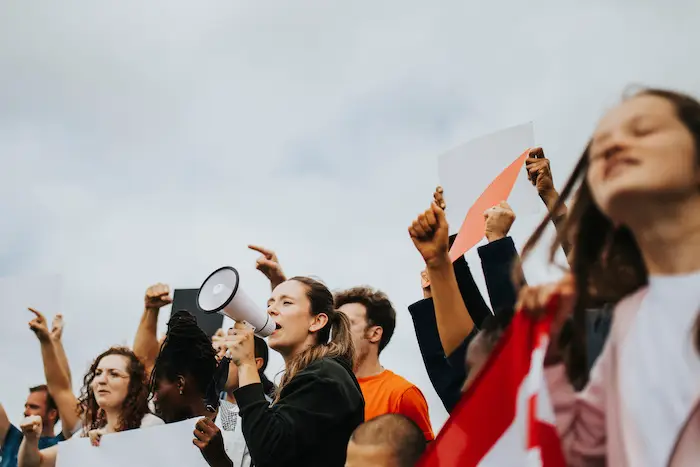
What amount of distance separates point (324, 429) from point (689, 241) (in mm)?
1834

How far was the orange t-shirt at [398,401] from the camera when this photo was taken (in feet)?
12.5

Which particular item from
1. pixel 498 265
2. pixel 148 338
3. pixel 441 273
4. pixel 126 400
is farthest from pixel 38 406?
pixel 498 265

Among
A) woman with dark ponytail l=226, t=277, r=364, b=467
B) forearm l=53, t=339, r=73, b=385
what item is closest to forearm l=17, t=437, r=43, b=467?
forearm l=53, t=339, r=73, b=385

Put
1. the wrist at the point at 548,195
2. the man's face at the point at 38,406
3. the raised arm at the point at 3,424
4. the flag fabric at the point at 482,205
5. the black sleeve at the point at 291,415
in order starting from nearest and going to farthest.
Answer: the flag fabric at the point at 482,205, the black sleeve at the point at 291,415, the wrist at the point at 548,195, the raised arm at the point at 3,424, the man's face at the point at 38,406

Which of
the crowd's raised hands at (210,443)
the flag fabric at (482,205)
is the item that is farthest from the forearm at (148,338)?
the flag fabric at (482,205)

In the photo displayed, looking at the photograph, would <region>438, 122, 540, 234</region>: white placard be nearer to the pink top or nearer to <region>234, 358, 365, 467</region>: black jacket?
<region>234, 358, 365, 467</region>: black jacket

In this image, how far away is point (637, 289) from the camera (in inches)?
68.5

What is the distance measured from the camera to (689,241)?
1625 mm

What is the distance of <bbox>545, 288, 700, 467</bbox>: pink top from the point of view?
1.60 metres

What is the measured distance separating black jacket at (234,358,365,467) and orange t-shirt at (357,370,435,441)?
23.1 inches

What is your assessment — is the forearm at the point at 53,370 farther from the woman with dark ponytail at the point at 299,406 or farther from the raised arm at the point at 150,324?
the woman with dark ponytail at the point at 299,406

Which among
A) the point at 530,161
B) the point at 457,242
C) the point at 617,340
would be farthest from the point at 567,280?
the point at 530,161

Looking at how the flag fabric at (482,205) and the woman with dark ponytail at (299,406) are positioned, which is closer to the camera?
the flag fabric at (482,205)

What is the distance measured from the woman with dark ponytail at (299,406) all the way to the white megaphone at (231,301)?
30 centimetres
